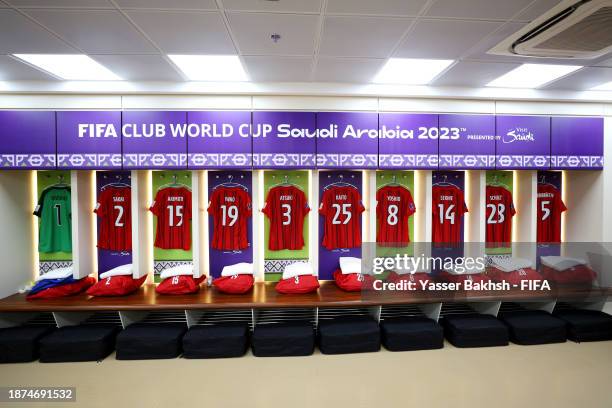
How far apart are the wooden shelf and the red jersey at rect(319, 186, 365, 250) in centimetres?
55

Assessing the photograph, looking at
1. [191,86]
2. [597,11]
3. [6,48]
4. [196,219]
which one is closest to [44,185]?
[6,48]

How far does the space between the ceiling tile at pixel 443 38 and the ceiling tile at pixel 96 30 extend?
6.61 ft

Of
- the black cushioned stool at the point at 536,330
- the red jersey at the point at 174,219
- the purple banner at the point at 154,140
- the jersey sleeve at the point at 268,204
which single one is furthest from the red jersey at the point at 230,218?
the black cushioned stool at the point at 536,330

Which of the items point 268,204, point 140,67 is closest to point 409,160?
point 268,204

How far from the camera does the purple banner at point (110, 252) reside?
324 centimetres

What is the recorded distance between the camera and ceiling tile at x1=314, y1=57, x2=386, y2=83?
2486 millimetres

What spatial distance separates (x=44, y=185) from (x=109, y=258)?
1094 millimetres

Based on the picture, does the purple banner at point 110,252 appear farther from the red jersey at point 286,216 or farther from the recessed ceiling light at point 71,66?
the red jersey at point 286,216

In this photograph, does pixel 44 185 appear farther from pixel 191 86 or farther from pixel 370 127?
pixel 370 127

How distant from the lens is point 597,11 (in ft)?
5.36

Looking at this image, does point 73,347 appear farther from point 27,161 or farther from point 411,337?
point 411,337

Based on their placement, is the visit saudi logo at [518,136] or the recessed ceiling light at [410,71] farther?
the visit saudi logo at [518,136]

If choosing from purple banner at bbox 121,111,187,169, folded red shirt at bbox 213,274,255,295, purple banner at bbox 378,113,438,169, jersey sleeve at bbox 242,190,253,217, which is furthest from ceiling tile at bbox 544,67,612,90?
purple banner at bbox 121,111,187,169

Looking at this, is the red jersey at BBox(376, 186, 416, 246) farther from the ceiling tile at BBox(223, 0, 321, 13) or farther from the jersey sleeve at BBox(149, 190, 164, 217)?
the jersey sleeve at BBox(149, 190, 164, 217)
